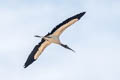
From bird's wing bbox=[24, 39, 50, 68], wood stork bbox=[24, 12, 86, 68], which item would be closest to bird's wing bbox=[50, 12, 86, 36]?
wood stork bbox=[24, 12, 86, 68]

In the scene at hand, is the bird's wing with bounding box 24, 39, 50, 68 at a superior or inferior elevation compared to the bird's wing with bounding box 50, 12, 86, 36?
inferior

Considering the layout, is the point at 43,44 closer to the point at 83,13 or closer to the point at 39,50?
the point at 39,50

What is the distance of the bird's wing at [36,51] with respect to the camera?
72938mm

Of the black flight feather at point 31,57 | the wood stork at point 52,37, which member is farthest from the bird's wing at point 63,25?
the black flight feather at point 31,57

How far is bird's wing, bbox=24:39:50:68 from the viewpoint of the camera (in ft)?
239

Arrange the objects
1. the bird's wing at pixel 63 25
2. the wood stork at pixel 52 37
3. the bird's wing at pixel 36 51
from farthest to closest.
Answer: the bird's wing at pixel 63 25 → the wood stork at pixel 52 37 → the bird's wing at pixel 36 51

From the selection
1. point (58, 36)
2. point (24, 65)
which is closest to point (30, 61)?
point (24, 65)

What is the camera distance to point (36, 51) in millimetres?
74500

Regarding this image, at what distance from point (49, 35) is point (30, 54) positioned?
451 centimetres

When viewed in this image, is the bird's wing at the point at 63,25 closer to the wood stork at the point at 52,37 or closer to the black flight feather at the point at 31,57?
the wood stork at the point at 52,37

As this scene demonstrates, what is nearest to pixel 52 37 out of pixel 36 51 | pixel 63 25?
pixel 63 25

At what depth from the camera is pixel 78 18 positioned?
74.8 metres

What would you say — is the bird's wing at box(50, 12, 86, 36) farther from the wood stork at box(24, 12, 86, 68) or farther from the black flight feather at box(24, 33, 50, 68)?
the black flight feather at box(24, 33, 50, 68)

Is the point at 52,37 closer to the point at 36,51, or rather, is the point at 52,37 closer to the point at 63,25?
the point at 63,25
